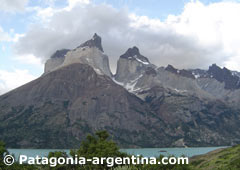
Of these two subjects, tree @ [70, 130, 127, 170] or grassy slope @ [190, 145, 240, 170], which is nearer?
tree @ [70, 130, 127, 170]

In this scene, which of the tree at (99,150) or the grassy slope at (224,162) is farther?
the grassy slope at (224,162)

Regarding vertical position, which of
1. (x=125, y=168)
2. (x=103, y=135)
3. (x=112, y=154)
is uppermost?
(x=103, y=135)

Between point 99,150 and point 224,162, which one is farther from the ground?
point 99,150

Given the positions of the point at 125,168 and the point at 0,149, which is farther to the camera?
the point at 0,149

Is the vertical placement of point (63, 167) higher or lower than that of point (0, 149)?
lower

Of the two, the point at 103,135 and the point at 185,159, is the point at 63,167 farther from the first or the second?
the point at 185,159

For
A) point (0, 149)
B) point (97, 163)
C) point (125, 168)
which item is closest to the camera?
point (125, 168)

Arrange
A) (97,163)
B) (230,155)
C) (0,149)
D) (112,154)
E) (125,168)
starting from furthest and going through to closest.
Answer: (230,155), (0,149), (112,154), (97,163), (125,168)

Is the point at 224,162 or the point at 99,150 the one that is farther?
the point at 224,162

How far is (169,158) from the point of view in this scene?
50594 millimetres

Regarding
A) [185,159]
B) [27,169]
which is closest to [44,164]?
[27,169]

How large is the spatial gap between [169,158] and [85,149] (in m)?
22.8

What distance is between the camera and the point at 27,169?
2313 inches

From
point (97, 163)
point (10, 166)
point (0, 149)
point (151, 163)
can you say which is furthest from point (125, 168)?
point (0, 149)
